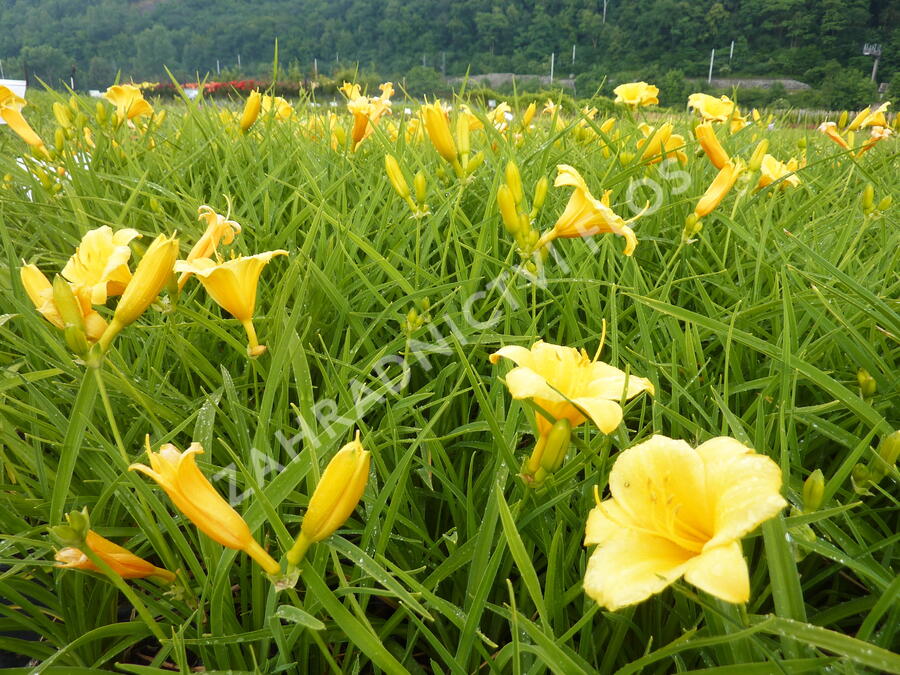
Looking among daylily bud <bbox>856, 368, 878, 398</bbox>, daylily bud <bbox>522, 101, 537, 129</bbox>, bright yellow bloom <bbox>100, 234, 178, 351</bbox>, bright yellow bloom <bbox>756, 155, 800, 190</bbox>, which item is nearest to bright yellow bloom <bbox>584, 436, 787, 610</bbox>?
daylily bud <bbox>856, 368, 878, 398</bbox>

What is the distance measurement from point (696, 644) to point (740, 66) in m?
42.4

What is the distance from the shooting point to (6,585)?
0.64m

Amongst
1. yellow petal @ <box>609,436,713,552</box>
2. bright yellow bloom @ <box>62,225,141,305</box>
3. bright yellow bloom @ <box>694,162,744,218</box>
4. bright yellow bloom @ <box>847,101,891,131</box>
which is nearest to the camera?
yellow petal @ <box>609,436,713,552</box>

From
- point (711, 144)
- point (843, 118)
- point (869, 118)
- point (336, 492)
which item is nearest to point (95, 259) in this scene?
point (336, 492)

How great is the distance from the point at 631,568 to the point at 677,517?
0.08 meters

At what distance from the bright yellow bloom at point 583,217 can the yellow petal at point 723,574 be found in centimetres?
51

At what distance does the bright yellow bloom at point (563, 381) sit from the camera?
48cm

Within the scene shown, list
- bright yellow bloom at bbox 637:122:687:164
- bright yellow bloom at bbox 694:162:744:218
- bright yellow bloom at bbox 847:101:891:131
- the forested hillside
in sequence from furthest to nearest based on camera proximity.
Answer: the forested hillside → bright yellow bloom at bbox 847:101:891:131 → bright yellow bloom at bbox 637:122:687:164 → bright yellow bloom at bbox 694:162:744:218

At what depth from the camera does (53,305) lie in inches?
24.2

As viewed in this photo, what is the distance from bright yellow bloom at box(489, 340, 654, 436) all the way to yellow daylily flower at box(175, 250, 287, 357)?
355 millimetres

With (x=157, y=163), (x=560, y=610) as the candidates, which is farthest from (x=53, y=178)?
(x=560, y=610)

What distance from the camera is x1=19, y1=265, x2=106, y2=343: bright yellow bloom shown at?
0.60m

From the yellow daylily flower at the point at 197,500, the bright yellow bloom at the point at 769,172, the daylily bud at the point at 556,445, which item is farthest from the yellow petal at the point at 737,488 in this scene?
the bright yellow bloom at the point at 769,172

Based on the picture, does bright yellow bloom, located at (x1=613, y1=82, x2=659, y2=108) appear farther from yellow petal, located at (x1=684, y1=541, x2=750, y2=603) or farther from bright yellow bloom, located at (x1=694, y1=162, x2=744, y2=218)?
yellow petal, located at (x1=684, y1=541, x2=750, y2=603)
